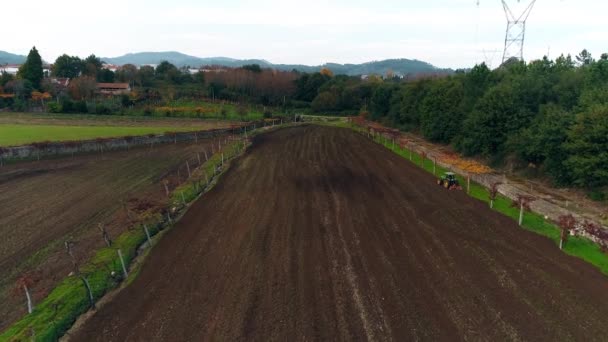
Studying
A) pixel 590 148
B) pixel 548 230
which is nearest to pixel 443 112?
pixel 590 148

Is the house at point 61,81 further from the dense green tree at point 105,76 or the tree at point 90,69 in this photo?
the dense green tree at point 105,76

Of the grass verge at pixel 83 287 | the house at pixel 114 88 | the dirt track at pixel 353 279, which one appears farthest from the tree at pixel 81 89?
the dirt track at pixel 353 279

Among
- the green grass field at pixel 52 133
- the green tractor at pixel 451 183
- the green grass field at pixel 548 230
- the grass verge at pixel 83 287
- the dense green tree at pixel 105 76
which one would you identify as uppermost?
the dense green tree at pixel 105 76

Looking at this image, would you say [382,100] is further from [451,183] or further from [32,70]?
[32,70]

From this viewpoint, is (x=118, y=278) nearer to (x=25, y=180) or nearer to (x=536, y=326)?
(x=536, y=326)

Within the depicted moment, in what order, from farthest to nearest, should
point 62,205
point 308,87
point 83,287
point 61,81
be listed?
point 308,87, point 61,81, point 62,205, point 83,287
